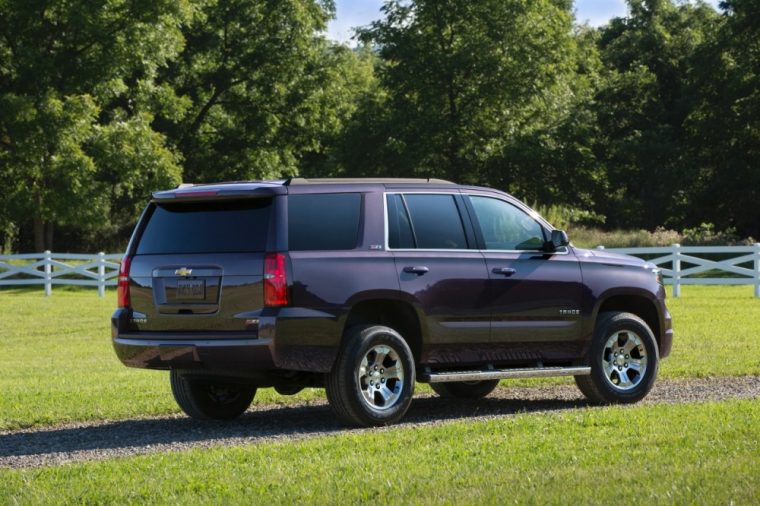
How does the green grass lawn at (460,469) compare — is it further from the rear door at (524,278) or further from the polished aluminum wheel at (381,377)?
the rear door at (524,278)

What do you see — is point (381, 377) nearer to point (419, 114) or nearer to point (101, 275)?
point (101, 275)

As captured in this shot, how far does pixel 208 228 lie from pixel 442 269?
2.05m

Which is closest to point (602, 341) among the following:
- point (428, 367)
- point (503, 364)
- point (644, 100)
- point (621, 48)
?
point (503, 364)

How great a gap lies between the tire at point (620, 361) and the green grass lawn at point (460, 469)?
185cm

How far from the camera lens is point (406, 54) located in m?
61.3

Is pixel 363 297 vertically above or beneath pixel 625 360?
above

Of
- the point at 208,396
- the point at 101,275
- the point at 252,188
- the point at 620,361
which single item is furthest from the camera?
the point at 101,275

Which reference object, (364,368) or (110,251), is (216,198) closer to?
(364,368)

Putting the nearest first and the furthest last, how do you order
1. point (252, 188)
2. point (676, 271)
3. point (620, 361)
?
point (252, 188) < point (620, 361) < point (676, 271)

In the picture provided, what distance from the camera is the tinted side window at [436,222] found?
12102 mm

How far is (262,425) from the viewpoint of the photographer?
1221cm

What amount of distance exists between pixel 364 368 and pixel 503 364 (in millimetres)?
1712

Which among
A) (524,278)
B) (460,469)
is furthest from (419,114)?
(460,469)

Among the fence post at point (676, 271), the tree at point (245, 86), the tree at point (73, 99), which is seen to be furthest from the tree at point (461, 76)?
the fence post at point (676, 271)
